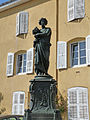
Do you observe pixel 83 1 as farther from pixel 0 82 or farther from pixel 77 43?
pixel 0 82

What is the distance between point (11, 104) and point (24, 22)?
587 cm

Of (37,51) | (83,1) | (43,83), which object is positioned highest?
(83,1)

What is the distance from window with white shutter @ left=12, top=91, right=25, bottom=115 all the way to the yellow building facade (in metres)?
0.27

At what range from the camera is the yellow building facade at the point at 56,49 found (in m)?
12.8

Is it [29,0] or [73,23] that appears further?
[29,0]

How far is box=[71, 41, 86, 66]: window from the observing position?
528 inches

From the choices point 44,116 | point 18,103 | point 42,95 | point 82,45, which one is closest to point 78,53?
point 82,45

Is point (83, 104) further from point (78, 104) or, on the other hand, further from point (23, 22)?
point (23, 22)

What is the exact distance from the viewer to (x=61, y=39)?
14.2m

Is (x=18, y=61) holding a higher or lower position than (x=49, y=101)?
higher

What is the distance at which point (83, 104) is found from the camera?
40.6 ft

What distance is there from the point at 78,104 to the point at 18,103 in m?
4.41

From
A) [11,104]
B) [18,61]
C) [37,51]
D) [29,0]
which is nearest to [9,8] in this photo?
[29,0]

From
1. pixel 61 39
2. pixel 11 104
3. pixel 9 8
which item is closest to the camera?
pixel 61 39
